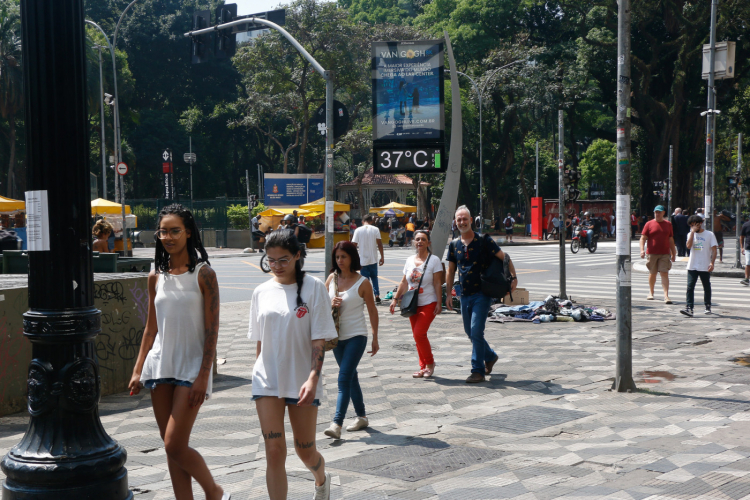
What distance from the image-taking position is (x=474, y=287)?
26.8ft

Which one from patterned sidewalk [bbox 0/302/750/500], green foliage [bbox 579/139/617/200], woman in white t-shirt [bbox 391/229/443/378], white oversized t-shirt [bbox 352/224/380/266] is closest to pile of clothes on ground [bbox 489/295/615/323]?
white oversized t-shirt [bbox 352/224/380/266]

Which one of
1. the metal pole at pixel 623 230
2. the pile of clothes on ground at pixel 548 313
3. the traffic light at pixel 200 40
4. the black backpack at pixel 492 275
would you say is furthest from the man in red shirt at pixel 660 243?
the traffic light at pixel 200 40

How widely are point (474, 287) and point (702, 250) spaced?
6.48 metres

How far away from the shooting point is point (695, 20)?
39125 millimetres

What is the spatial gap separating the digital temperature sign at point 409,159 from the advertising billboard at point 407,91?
0.19m

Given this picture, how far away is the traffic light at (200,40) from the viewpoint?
1595 cm

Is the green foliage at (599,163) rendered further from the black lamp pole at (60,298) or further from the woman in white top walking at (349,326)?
the black lamp pole at (60,298)

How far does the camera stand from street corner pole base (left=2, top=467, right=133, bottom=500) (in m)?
3.31

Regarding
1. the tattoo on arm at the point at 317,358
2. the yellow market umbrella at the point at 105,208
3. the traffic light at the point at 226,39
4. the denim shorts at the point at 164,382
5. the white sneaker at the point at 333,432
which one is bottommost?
the white sneaker at the point at 333,432

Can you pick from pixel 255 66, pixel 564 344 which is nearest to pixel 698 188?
pixel 255 66

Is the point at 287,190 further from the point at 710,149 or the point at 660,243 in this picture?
the point at 660,243

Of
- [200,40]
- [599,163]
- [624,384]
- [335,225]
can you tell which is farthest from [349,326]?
[599,163]

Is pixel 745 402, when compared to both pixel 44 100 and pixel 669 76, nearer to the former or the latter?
pixel 44 100

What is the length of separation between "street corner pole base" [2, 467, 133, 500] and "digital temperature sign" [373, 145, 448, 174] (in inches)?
414
